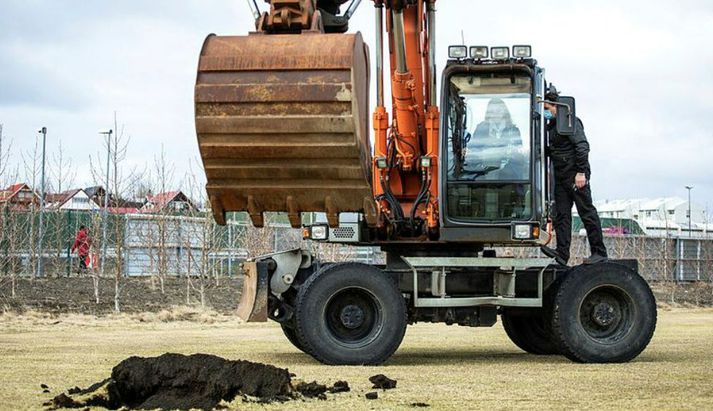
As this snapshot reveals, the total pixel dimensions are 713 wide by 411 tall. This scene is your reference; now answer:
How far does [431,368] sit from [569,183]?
3.00 metres

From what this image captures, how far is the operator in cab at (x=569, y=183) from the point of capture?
12906 millimetres

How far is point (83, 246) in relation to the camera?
98.9 feet

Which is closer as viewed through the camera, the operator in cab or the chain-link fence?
the operator in cab

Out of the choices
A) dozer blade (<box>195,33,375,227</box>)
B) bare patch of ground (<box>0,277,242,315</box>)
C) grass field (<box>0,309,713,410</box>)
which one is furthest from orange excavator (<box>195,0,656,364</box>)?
bare patch of ground (<box>0,277,242,315</box>)

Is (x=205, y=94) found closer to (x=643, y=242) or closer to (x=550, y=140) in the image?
(x=550, y=140)

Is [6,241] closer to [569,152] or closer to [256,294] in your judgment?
[256,294]

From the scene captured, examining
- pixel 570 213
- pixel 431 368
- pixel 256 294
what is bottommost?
pixel 431 368

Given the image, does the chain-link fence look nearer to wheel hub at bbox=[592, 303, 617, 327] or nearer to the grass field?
the grass field

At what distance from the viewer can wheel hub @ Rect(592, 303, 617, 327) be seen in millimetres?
12570

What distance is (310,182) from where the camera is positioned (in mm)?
10414

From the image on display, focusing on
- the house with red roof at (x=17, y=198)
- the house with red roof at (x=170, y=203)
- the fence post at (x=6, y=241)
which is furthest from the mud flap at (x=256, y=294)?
the house with red roof at (x=170, y=203)

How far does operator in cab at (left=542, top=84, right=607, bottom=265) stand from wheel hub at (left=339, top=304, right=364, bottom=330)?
262cm

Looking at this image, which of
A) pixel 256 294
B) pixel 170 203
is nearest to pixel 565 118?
pixel 256 294

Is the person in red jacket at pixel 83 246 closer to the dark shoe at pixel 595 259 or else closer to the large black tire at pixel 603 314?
the dark shoe at pixel 595 259
